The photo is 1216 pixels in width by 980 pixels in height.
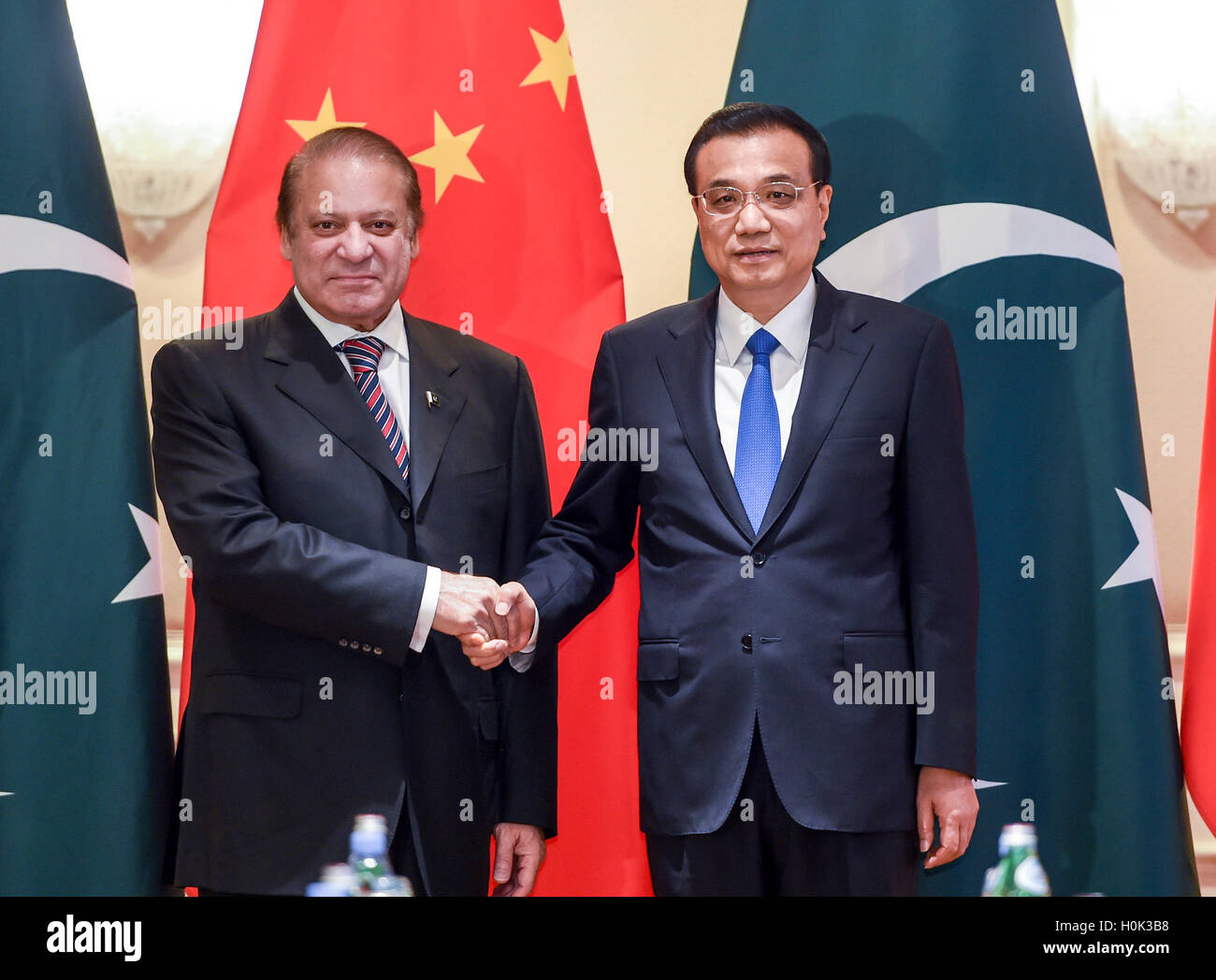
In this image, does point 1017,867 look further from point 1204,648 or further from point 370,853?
point 370,853

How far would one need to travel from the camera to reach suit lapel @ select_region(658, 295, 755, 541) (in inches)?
97.5

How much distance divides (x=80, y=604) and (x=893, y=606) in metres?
1.85

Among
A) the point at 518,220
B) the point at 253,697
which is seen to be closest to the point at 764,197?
the point at 518,220

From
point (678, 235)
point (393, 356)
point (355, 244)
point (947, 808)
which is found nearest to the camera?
point (947, 808)

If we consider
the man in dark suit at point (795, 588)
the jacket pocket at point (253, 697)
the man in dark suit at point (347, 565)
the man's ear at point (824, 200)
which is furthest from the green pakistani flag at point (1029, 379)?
the jacket pocket at point (253, 697)

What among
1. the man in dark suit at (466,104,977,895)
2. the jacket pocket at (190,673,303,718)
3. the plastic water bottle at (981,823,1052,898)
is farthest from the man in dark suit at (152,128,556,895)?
the plastic water bottle at (981,823,1052,898)

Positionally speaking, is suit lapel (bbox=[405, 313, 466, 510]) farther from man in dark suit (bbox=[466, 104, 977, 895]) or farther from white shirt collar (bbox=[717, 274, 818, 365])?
white shirt collar (bbox=[717, 274, 818, 365])

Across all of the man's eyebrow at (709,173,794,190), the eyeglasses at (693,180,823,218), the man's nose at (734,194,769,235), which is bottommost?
the man's nose at (734,194,769,235)

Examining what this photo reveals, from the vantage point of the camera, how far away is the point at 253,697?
2514mm

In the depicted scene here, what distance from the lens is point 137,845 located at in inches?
113

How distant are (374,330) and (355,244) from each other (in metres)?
0.19
